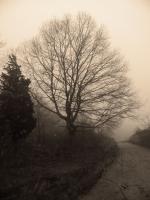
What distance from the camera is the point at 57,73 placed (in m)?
19.1

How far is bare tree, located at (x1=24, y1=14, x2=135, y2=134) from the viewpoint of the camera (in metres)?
18.3

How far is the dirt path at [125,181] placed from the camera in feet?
37.1

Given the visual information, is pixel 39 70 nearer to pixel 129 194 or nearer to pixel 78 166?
pixel 78 166

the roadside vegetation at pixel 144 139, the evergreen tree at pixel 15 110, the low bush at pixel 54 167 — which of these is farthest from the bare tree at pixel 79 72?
the roadside vegetation at pixel 144 139

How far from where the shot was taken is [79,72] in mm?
18781

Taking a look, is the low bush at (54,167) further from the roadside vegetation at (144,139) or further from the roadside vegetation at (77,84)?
the roadside vegetation at (144,139)

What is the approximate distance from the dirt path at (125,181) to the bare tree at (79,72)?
3.40m

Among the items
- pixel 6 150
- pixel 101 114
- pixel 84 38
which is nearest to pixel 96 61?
pixel 84 38

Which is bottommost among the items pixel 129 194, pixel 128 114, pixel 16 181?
pixel 129 194

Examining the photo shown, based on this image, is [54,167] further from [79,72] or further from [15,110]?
[79,72]

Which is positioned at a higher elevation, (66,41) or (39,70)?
(66,41)

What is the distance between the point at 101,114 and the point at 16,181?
8.86m

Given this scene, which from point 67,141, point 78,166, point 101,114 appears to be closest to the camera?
point 78,166

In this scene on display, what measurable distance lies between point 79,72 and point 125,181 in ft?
28.3
